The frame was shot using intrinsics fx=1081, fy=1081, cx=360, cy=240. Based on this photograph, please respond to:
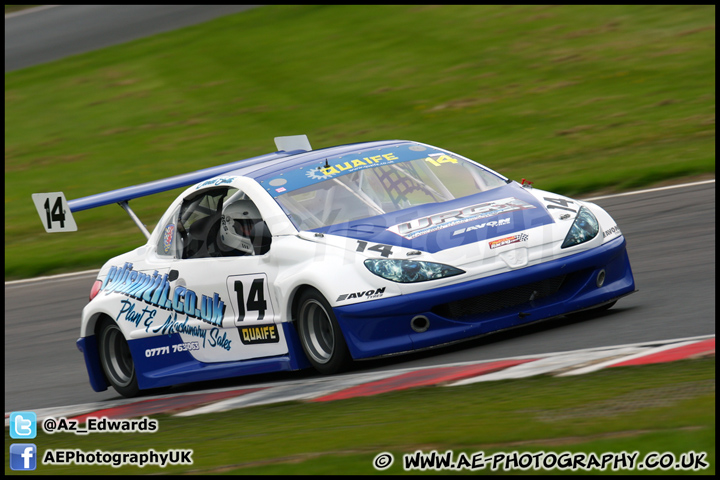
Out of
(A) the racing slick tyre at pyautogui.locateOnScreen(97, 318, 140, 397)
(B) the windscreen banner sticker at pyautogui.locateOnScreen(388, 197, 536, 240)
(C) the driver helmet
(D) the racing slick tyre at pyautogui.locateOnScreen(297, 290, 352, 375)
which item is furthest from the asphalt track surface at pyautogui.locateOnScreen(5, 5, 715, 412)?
(C) the driver helmet

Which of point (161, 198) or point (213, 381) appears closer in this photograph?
point (213, 381)

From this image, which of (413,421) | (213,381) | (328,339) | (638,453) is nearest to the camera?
(638,453)

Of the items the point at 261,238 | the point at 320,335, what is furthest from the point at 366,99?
the point at 320,335

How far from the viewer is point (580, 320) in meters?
6.86

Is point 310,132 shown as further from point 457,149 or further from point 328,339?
point 328,339

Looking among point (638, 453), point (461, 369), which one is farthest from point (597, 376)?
point (638, 453)

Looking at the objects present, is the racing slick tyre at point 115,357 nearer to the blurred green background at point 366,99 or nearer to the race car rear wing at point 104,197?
the race car rear wing at point 104,197

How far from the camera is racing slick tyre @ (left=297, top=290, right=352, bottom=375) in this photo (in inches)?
247

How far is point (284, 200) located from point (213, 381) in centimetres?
165

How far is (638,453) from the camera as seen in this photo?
12.2 feet

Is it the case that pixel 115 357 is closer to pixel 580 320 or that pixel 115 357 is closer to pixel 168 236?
pixel 168 236

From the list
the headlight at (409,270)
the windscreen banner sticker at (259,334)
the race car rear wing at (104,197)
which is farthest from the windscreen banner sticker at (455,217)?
the race car rear wing at (104,197)

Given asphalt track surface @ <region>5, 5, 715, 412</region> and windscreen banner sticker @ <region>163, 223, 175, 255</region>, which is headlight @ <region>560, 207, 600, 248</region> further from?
windscreen banner sticker @ <region>163, 223, 175, 255</region>

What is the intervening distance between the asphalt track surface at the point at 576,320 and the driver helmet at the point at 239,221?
0.91 meters
